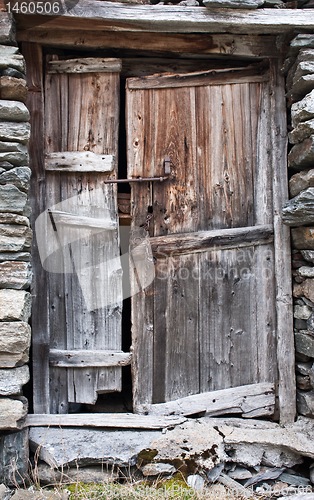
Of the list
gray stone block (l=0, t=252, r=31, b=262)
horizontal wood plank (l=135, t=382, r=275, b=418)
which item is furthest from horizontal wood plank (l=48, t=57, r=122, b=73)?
horizontal wood plank (l=135, t=382, r=275, b=418)

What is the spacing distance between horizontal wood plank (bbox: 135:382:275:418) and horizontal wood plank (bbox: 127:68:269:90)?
2.50 m

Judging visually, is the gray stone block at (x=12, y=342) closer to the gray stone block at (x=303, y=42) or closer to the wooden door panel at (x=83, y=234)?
the wooden door panel at (x=83, y=234)

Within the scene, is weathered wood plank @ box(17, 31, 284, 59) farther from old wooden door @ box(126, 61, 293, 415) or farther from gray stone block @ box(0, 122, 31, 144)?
gray stone block @ box(0, 122, 31, 144)

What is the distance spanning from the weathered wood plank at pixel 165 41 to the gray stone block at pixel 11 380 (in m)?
2.38

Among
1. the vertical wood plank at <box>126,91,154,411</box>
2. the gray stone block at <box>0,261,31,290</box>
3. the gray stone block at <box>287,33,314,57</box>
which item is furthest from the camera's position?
the vertical wood plank at <box>126,91,154,411</box>

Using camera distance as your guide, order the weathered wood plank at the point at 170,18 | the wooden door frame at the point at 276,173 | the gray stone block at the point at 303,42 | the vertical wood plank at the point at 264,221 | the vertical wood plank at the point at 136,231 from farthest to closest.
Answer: the vertical wood plank at the point at 264,221
the vertical wood plank at the point at 136,231
the wooden door frame at the point at 276,173
the gray stone block at the point at 303,42
the weathered wood plank at the point at 170,18

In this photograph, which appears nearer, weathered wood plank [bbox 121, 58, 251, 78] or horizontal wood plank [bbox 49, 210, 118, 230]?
horizontal wood plank [bbox 49, 210, 118, 230]

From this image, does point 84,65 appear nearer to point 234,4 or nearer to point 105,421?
point 234,4

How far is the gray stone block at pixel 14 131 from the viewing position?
2297mm

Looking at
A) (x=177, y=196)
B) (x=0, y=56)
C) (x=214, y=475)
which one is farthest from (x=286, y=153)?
(x=214, y=475)

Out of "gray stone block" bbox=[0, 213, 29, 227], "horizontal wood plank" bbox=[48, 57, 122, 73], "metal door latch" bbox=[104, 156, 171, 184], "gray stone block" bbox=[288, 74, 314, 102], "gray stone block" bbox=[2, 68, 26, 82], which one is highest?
"horizontal wood plank" bbox=[48, 57, 122, 73]

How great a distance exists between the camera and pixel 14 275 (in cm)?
229

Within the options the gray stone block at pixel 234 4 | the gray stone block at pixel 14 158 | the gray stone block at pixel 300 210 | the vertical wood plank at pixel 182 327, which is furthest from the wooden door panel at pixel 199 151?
the gray stone block at pixel 14 158

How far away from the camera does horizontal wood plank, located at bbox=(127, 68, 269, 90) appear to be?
107 inches
